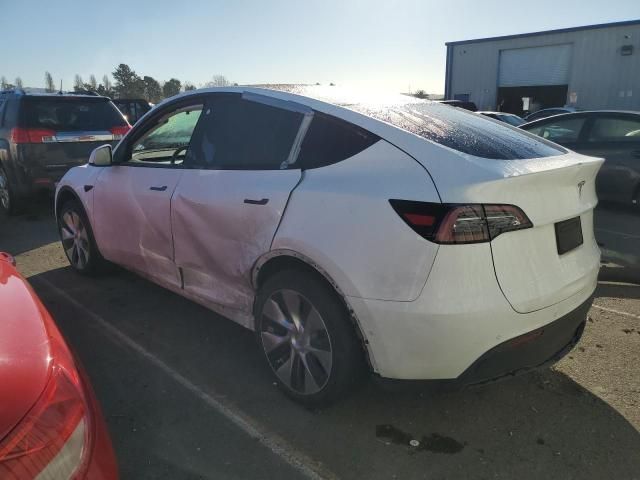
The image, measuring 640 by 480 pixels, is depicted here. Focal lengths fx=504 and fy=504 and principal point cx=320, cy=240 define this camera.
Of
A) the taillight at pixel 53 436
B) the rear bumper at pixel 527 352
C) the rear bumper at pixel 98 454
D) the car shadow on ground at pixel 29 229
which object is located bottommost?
the car shadow on ground at pixel 29 229

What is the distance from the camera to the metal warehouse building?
27812 mm

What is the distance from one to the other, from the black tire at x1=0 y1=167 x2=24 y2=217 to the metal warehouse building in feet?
98.0

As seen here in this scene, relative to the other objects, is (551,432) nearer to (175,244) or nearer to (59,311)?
(175,244)

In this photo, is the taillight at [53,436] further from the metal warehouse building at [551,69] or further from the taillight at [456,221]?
the metal warehouse building at [551,69]

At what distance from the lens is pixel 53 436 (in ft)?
4.45

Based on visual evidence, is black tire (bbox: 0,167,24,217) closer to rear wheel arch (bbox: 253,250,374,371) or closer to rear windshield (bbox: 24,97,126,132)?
rear windshield (bbox: 24,97,126,132)

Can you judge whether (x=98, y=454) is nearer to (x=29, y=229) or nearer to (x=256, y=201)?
(x=256, y=201)

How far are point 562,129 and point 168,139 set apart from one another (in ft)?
21.4

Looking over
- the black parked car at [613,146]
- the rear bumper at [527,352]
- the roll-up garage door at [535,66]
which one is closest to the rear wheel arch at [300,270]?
the rear bumper at [527,352]

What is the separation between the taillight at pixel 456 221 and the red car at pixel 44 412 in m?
1.39

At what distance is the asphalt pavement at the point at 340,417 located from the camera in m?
2.33

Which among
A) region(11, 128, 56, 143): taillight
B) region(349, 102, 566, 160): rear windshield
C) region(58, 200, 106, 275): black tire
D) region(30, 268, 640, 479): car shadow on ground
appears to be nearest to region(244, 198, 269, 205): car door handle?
region(349, 102, 566, 160): rear windshield

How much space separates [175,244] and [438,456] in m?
2.10

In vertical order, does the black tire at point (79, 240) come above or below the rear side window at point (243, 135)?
below
